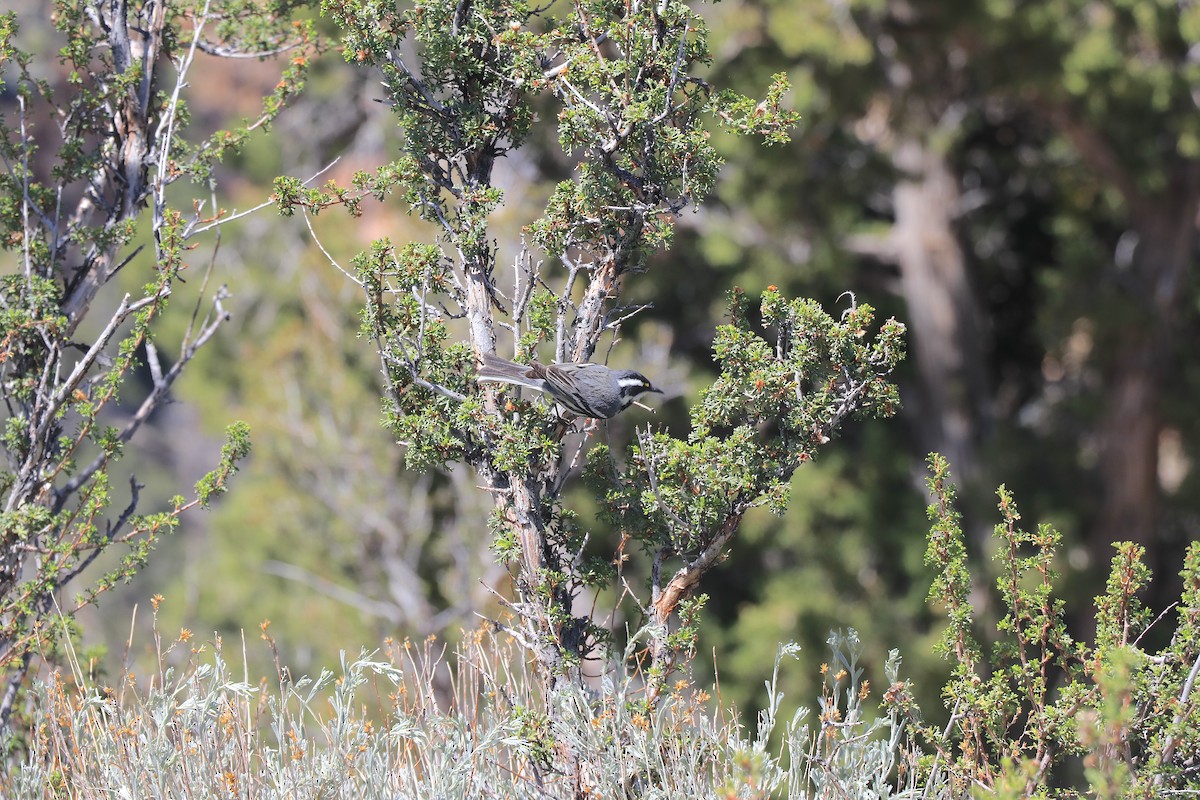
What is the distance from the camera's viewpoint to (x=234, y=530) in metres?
16.7

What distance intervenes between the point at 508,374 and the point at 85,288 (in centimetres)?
202

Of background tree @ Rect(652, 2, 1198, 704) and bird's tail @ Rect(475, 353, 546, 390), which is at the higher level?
background tree @ Rect(652, 2, 1198, 704)

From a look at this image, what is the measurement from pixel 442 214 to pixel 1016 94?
9393mm

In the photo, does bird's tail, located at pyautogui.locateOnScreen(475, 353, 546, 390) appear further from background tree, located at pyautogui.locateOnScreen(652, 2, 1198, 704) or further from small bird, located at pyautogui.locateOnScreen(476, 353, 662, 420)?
background tree, located at pyautogui.locateOnScreen(652, 2, 1198, 704)

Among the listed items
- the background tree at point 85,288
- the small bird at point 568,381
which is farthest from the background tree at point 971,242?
the small bird at point 568,381

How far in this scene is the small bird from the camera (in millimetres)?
3904

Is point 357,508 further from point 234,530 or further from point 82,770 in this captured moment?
point 82,770

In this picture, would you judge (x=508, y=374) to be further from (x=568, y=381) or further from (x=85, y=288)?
(x=85, y=288)

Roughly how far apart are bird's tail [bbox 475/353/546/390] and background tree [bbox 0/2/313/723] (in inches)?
49.7

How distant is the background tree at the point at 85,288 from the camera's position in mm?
4445

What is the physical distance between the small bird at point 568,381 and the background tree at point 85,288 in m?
1.31

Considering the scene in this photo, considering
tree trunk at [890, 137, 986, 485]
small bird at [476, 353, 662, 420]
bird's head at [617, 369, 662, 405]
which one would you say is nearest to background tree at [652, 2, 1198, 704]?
tree trunk at [890, 137, 986, 485]

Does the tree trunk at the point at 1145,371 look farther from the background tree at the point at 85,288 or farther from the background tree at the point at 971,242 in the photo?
the background tree at the point at 85,288

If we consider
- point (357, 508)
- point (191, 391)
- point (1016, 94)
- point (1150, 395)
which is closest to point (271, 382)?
point (357, 508)
